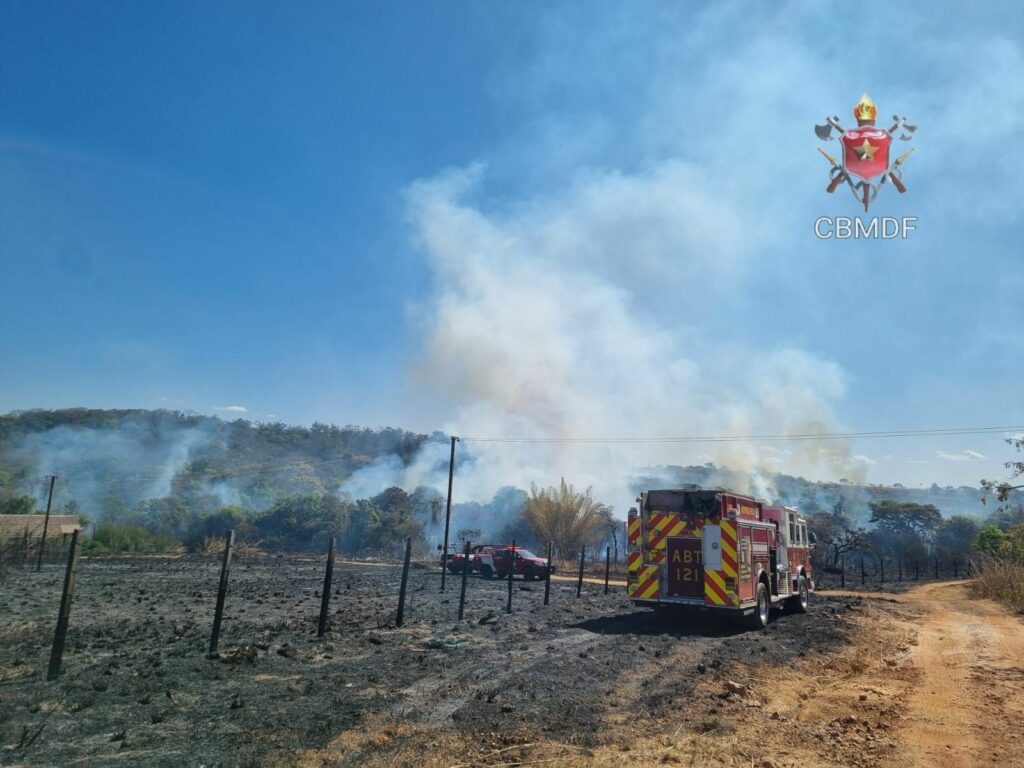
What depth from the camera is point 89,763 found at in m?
5.15

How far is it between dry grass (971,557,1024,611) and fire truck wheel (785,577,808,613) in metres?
6.81

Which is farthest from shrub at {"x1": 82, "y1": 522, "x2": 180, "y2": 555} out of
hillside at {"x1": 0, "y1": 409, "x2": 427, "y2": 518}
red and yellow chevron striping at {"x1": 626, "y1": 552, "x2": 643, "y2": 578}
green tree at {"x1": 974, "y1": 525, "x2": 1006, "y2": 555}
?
green tree at {"x1": 974, "y1": 525, "x2": 1006, "y2": 555}

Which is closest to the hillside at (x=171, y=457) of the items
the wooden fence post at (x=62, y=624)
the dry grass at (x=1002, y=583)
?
the wooden fence post at (x=62, y=624)

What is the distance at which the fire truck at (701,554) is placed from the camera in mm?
13484

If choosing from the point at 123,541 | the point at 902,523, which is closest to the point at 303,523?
the point at 123,541

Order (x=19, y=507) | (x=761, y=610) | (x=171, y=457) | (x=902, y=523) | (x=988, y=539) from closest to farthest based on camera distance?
1. (x=761, y=610)
2. (x=988, y=539)
3. (x=19, y=507)
4. (x=902, y=523)
5. (x=171, y=457)

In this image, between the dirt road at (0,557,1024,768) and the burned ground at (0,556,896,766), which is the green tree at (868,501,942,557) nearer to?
the burned ground at (0,556,896,766)

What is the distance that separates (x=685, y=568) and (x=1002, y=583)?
16.0 meters

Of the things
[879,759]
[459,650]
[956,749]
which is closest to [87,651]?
[459,650]

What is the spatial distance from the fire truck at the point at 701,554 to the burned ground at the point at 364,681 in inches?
29.1

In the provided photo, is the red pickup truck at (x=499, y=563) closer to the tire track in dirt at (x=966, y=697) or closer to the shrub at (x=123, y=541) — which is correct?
the tire track in dirt at (x=966, y=697)

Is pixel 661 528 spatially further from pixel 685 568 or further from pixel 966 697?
pixel 966 697

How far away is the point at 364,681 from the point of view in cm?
807

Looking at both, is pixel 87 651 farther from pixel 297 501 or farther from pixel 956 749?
pixel 297 501
